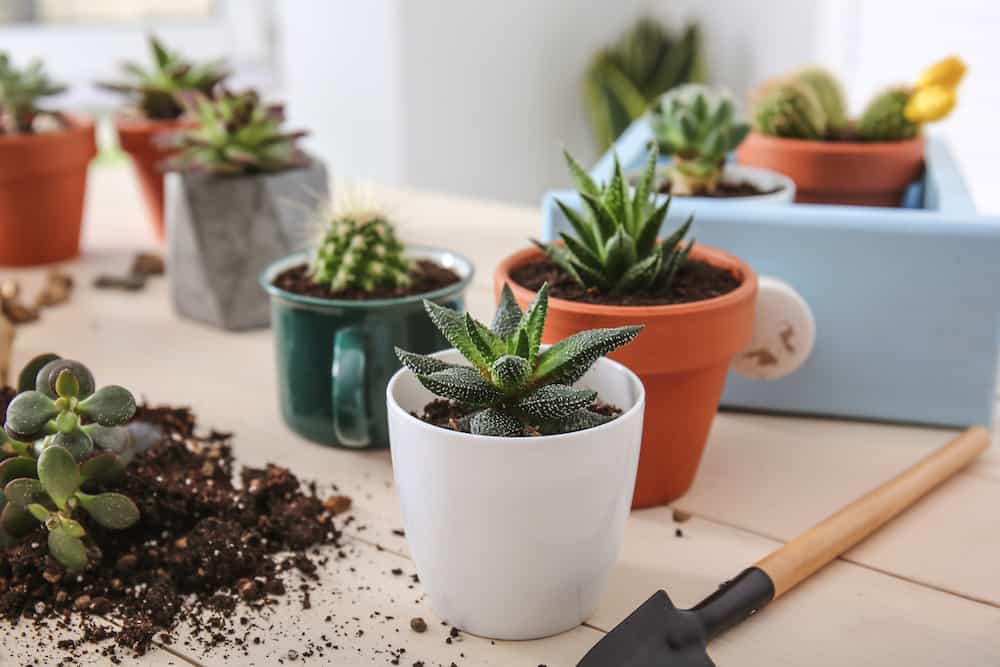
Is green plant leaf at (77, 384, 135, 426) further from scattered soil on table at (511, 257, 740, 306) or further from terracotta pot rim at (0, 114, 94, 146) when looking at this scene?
terracotta pot rim at (0, 114, 94, 146)

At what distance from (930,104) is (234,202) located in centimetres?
64

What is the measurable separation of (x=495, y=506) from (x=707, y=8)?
7.81 ft

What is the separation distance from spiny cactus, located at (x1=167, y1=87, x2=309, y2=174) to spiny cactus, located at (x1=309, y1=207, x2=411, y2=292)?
0.70 ft

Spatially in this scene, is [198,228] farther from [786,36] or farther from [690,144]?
[786,36]

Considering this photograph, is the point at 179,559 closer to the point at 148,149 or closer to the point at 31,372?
the point at 31,372

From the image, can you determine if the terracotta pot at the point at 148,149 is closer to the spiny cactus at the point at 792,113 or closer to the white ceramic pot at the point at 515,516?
the spiny cactus at the point at 792,113

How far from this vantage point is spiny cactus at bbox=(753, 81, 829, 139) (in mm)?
978

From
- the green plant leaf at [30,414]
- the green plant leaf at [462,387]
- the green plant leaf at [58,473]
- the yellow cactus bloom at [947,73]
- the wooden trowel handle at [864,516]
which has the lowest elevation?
the wooden trowel handle at [864,516]

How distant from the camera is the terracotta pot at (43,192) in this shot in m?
1.11

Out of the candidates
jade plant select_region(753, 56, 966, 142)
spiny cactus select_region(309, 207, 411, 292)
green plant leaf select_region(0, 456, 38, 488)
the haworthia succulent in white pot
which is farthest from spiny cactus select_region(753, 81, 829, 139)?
green plant leaf select_region(0, 456, 38, 488)

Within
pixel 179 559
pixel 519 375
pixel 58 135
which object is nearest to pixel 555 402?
pixel 519 375

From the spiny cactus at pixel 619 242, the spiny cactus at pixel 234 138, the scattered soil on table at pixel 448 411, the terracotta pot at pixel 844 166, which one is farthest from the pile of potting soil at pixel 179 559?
the terracotta pot at pixel 844 166

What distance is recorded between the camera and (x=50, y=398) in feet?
1.96

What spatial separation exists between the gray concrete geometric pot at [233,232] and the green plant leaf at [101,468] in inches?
16.2
